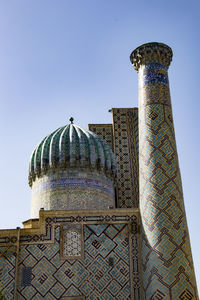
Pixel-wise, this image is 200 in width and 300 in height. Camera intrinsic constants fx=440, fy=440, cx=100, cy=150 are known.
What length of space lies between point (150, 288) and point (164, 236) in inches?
38.6

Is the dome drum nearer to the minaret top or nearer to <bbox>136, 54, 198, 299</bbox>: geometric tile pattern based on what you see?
<bbox>136, 54, 198, 299</bbox>: geometric tile pattern

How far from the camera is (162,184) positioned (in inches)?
348

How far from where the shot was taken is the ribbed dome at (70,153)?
11.8m

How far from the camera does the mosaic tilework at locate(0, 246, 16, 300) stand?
8.38 metres

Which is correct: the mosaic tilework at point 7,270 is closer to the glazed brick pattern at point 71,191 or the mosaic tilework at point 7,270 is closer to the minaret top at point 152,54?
the glazed brick pattern at point 71,191

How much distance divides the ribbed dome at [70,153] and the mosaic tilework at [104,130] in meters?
2.08

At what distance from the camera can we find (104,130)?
14.9 metres

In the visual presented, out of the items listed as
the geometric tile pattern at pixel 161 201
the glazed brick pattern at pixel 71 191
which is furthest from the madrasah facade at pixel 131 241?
the glazed brick pattern at pixel 71 191

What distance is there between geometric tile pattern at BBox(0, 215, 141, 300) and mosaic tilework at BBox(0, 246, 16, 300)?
2 cm

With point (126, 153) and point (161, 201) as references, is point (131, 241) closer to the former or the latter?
point (161, 201)

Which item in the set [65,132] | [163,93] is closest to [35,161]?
[65,132]

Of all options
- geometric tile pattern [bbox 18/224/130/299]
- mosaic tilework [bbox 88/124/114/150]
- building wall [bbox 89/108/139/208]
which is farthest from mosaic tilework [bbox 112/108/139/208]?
geometric tile pattern [bbox 18/224/130/299]

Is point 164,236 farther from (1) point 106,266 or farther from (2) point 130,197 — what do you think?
(2) point 130,197

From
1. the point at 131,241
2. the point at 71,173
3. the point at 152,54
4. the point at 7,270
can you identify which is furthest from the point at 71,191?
the point at 152,54
